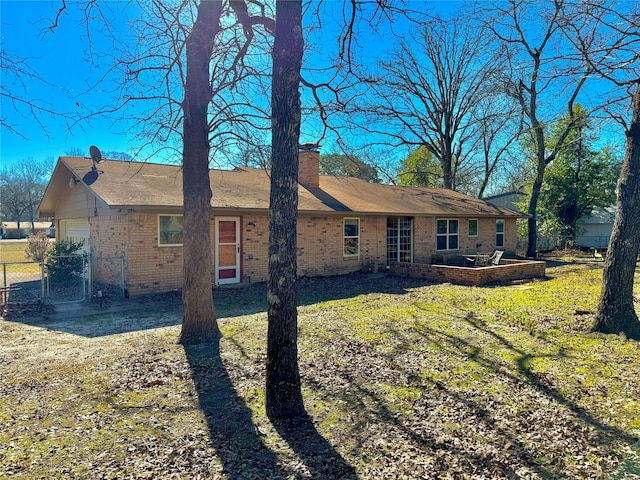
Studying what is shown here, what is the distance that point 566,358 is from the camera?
578cm

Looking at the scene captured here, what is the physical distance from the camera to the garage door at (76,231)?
45.0ft

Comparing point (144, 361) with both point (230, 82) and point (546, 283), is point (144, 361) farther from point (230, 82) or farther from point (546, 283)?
point (546, 283)

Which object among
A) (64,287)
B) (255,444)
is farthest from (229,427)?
(64,287)

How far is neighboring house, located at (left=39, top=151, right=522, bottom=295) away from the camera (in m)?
10.9

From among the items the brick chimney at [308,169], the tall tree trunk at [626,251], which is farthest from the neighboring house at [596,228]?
the tall tree trunk at [626,251]

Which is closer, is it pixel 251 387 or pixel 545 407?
pixel 545 407

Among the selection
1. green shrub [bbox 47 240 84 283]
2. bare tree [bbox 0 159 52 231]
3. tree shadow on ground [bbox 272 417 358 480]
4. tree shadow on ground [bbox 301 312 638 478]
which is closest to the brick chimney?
green shrub [bbox 47 240 84 283]

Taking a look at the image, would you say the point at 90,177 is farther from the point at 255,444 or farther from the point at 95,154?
the point at 255,444

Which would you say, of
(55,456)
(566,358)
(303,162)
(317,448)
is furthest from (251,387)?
(303,162)

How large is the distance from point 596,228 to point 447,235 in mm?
17438

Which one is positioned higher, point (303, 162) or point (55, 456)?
point (303, 162)

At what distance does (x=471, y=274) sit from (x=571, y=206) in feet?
57.9

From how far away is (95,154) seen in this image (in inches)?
499

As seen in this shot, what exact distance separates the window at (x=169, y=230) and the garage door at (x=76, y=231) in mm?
3620
